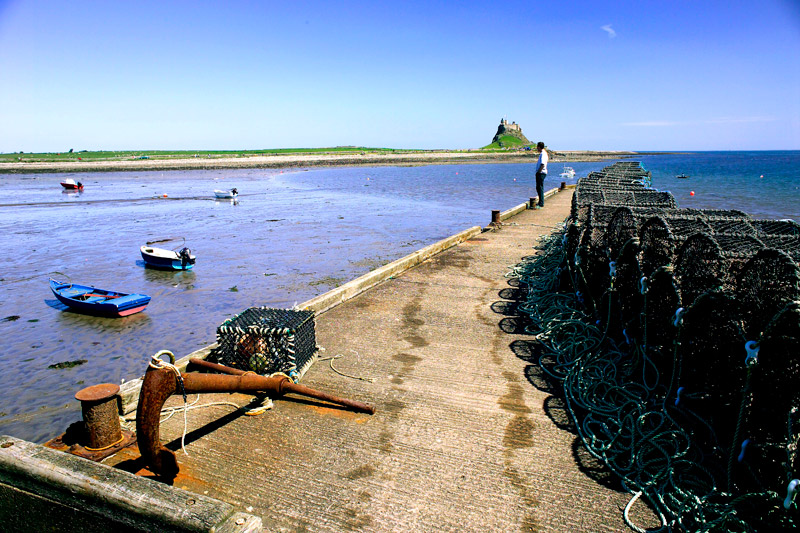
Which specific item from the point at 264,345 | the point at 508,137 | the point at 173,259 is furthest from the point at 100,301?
the point at 508,137

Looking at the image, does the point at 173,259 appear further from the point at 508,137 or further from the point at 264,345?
the point at 508,137

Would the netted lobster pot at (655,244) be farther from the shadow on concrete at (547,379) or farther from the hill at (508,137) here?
the hill at (508,137)

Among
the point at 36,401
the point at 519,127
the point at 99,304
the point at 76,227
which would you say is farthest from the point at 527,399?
the point at 519,127

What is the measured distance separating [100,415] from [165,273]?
12.3m

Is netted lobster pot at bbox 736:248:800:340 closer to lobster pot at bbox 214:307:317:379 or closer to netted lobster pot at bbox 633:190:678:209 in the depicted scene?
lobster pot at bbox 214:307:317:379

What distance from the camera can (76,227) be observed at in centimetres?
2391

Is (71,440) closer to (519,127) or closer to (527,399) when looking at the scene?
(527,399)

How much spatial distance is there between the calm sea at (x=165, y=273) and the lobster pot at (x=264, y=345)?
314 cm

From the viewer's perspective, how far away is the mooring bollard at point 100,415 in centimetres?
352

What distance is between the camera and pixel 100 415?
359 cm

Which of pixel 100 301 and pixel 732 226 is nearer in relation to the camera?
pixel 732 226

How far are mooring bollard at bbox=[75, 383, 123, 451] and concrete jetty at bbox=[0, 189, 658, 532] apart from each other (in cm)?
17

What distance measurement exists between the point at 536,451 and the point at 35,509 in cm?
360

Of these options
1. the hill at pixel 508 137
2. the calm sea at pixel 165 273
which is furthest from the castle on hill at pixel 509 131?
the calm sea at pixel 165 273
